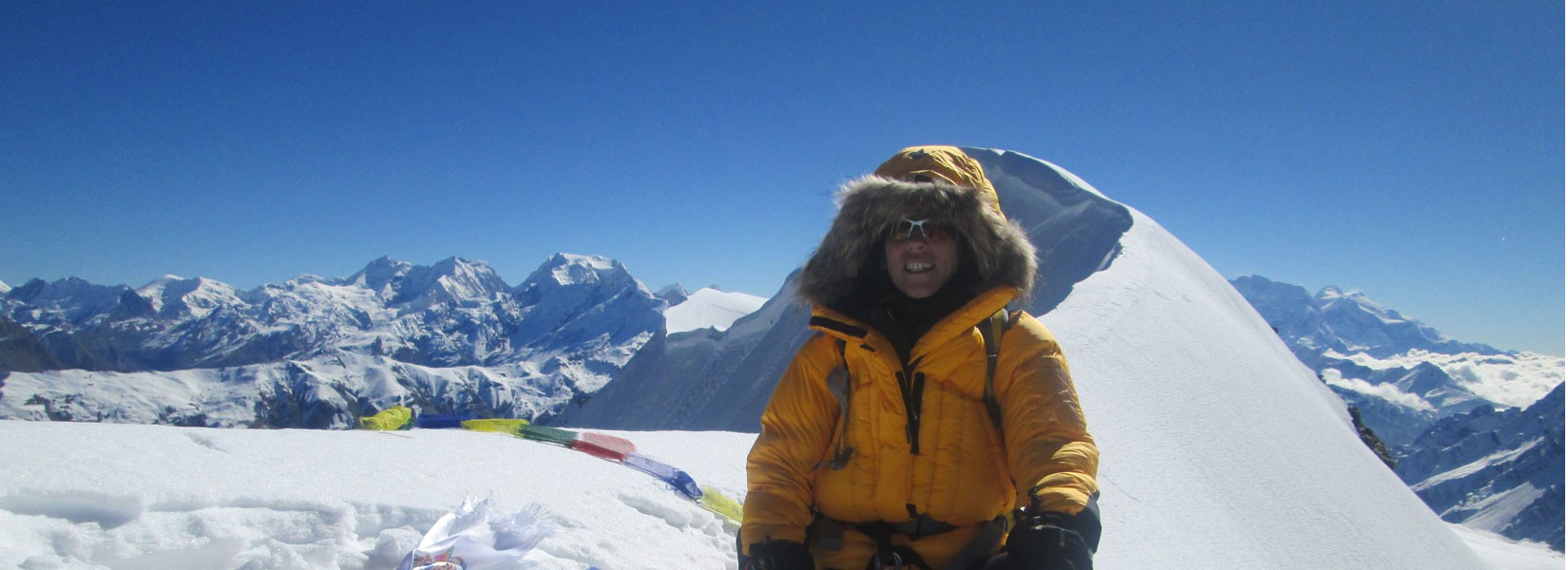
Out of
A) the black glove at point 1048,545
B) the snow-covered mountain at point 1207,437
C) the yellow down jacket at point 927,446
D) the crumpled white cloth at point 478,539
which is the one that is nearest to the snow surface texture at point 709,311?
the snow-covered mountain at point 1207,437

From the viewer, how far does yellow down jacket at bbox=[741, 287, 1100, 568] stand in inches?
103

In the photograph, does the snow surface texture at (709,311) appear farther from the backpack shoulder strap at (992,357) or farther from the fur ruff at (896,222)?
the backpack shoulder strap at (992,357)

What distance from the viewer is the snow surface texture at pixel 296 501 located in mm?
3090

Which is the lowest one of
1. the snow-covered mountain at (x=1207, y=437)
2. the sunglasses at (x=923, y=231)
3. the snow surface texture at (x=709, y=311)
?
the snow-covered mountain at (x=1207, y=437)

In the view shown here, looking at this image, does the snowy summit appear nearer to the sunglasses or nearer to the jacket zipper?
the jacket zipper

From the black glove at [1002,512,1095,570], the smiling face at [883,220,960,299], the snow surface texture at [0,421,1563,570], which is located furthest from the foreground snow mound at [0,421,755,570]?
the black glove at [1002,512,1095,570]

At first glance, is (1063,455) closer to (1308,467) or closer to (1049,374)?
(1049,374)

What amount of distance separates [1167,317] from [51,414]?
224 meters

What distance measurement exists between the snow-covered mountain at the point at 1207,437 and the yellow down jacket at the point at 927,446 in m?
0.77

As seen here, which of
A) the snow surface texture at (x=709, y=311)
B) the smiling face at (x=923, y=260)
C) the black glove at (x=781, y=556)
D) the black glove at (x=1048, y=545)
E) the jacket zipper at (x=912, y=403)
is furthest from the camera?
the snow surface texture at (x=709, y=311)

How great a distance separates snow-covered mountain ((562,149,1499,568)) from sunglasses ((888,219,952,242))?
663mm

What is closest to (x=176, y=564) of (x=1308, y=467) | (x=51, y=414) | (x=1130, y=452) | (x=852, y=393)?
(x=852, y=393)

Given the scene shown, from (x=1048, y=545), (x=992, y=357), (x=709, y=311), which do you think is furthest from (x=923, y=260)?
(x=709, y=311)

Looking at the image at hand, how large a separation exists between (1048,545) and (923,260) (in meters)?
1.18
